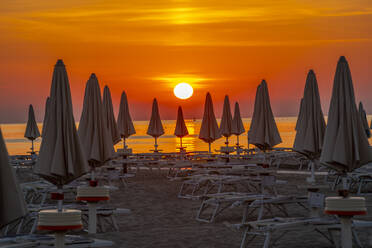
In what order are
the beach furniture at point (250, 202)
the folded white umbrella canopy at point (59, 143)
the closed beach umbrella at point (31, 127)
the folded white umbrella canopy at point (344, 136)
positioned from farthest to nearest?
the closed beach umbrella at point (31, 127) → the beach furniture at point (250, 202) → the folded white umbrella canopy at point (344, 136) → the folded white umbrella canopy at point (59, 143)

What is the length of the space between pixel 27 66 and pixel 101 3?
906cm

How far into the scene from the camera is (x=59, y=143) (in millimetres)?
7859

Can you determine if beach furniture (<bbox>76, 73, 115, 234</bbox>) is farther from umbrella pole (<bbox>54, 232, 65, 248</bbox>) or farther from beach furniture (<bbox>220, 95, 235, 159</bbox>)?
beach furniture (<bbox>220, 95, 235, 159</bbox>)

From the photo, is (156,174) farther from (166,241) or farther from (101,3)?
(166,241)

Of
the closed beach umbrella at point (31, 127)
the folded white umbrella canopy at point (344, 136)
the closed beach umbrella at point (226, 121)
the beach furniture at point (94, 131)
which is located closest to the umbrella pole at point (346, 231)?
the folded white umbrella canopy at point (344, 136)

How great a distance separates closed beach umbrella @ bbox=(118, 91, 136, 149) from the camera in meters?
22.2

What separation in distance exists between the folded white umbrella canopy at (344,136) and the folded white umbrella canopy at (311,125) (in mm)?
2331

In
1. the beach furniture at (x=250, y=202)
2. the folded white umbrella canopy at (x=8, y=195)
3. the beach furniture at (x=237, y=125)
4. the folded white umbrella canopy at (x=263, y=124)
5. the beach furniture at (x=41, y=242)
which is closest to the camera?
the folded white umbrella canopy at (x=8, y=195)

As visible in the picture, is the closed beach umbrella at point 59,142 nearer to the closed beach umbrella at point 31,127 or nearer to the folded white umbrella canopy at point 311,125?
the folded white umbrella canopy at point 311,125

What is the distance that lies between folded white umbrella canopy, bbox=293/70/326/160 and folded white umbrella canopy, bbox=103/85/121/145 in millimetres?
7084

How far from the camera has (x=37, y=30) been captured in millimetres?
26016

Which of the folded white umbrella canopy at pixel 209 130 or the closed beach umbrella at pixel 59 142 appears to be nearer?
the closed beach umbrella at pixel 59 142

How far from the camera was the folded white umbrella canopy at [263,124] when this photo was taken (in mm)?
14750

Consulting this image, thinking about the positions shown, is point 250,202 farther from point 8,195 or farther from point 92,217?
point 8,195
